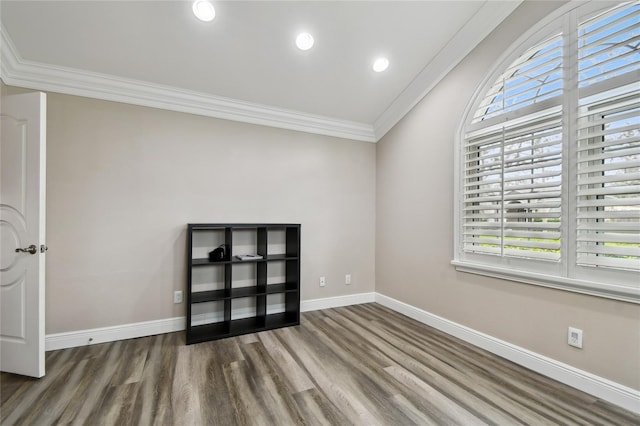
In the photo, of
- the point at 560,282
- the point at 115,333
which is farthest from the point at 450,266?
the point at 115,333

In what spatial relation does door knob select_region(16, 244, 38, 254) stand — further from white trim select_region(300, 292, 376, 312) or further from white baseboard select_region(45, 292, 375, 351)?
white trim select_region(300, 292, 376, 312)

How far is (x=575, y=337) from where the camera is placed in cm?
193

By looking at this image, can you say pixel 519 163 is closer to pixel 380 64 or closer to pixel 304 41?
pixel 380 64

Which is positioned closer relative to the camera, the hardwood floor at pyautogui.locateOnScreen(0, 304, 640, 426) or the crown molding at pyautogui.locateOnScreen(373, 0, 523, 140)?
the hardwood floor at pyautogui.locateOnScreen(0, 304, 640, 426)

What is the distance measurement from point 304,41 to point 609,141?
2.42 m

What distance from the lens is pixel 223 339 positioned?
2717 mm

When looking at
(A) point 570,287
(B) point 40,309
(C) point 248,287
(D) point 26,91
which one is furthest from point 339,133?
(B) point 40,309

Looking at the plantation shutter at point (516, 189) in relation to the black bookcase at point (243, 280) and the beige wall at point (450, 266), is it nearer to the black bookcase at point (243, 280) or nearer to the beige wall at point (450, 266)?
the beige wall at point (450, 266)

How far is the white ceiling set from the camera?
7.20ft

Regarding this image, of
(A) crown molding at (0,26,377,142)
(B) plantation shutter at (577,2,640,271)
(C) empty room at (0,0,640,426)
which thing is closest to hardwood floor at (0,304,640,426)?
(C) empty room at (0,0,640,426)

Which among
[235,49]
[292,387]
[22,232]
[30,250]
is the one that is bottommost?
[292,387]

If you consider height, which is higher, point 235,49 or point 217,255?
point 235,49

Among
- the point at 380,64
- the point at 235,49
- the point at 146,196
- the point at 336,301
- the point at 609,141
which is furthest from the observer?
the point at 336,301

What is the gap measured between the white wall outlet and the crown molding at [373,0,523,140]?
97.5 inches
